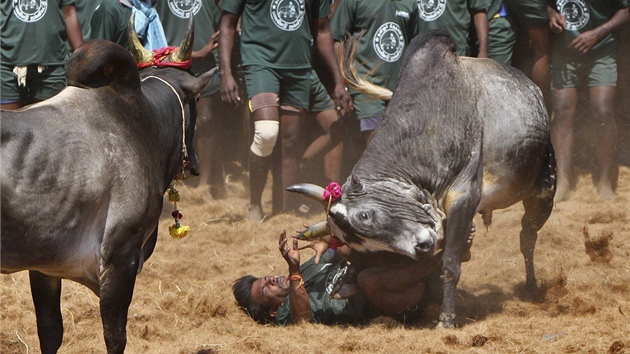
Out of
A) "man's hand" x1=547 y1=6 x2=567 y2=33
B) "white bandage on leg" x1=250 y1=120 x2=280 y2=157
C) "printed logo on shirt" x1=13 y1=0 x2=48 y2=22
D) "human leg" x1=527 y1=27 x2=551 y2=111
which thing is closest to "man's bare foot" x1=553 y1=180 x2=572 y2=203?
"human leg" x1=527 y1=27 x2=551 y2=111

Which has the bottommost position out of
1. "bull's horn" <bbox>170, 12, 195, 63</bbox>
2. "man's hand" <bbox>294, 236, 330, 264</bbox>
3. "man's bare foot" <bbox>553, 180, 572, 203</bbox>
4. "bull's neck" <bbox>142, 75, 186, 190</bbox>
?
"man's bare foot" <bbox>553, 180, 572, 203</bbox>

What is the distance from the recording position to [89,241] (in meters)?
4.87

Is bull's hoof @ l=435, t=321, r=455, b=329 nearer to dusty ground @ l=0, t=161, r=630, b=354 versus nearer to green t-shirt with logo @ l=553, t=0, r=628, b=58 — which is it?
dusty ground @ l=0, t=161, r=630, b=354

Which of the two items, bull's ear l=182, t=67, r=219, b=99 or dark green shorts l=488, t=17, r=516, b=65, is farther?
dark green shorts l=488, t=17, r=516, b=65

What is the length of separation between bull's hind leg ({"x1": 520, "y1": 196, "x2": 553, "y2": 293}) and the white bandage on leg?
249 centimetres

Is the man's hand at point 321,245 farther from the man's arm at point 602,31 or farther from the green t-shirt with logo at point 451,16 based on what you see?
the man's arm at point 602,31

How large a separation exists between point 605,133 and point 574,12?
1.22 m

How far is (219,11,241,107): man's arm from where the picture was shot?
31.2 feet

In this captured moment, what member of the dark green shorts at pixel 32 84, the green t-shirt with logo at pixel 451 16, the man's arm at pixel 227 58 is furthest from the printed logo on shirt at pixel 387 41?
the dark green shorts at pixel 32 84

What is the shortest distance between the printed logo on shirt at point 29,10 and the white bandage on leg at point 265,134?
218 centimetres

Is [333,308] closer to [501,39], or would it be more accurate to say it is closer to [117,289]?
[117,289]

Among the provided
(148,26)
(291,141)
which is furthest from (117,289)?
(291,141)

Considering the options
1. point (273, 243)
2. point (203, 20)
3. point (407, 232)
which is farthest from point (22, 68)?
point (407, 232)

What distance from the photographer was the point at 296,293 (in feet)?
23.6
